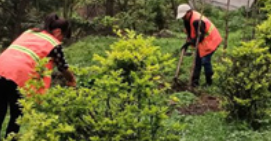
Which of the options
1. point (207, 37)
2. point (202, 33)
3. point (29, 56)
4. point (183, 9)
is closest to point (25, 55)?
point (29, 56)

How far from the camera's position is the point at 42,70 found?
11.3 ft

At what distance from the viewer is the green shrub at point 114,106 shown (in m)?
3.29

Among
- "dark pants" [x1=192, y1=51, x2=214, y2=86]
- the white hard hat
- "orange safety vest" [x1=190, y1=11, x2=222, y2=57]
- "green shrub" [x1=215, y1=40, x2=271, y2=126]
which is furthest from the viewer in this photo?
"dark pants" [x1=192, y1=51, x2=214, y2=86]

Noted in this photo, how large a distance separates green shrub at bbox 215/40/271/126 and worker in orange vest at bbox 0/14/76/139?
262 centimetres

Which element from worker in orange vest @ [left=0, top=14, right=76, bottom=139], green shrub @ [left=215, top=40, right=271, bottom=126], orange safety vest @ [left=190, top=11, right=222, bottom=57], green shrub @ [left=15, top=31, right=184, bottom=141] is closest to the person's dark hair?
worker in orange vest @ [left=0, top=14, right=76, bottom=139]

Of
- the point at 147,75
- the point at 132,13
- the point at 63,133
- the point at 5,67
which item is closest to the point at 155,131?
the point at 147,75

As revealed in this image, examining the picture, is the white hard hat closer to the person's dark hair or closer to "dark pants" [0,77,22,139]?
the person's dark hair

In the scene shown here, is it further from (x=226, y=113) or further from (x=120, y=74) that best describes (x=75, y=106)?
(x=226, y=113)

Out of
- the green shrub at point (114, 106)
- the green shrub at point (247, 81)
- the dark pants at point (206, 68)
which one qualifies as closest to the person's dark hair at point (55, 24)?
the green shrub at point (114, 106)

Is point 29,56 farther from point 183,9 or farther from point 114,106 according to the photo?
point 183,9

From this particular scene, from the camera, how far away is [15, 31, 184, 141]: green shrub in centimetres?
329

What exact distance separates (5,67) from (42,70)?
148cm

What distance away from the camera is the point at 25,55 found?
4859 mm

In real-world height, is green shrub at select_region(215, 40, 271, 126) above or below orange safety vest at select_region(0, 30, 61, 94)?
below
